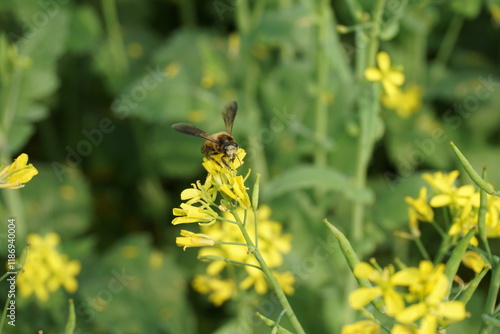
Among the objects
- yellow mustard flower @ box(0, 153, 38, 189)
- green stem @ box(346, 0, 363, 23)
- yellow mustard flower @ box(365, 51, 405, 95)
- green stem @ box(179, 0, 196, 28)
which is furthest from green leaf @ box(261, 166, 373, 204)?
green stem @ box(179, 0, 196, 28)

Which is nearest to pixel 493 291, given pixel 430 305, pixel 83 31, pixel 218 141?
pixel 430 305

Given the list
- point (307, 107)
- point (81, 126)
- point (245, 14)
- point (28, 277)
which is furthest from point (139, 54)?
point (28, 277)

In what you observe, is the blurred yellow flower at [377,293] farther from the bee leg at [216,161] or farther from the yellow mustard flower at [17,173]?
the yellow mustard flower at [17,173]

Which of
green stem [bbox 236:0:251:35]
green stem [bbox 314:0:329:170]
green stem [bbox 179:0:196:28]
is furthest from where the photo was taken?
green stem [bbox 179:0:196:28]

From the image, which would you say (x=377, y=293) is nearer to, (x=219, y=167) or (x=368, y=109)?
(x=219, y=167)

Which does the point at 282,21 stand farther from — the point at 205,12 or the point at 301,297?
the point at 205,12

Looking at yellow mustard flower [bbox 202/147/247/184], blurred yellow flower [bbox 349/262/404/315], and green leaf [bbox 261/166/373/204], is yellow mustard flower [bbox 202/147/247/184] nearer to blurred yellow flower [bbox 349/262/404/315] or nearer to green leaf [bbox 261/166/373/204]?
blurred yellow flower [bbox 349/262/404/315]

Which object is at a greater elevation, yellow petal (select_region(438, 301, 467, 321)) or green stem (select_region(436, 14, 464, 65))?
yellow petal (select_region(438, 301, 467, 321))
